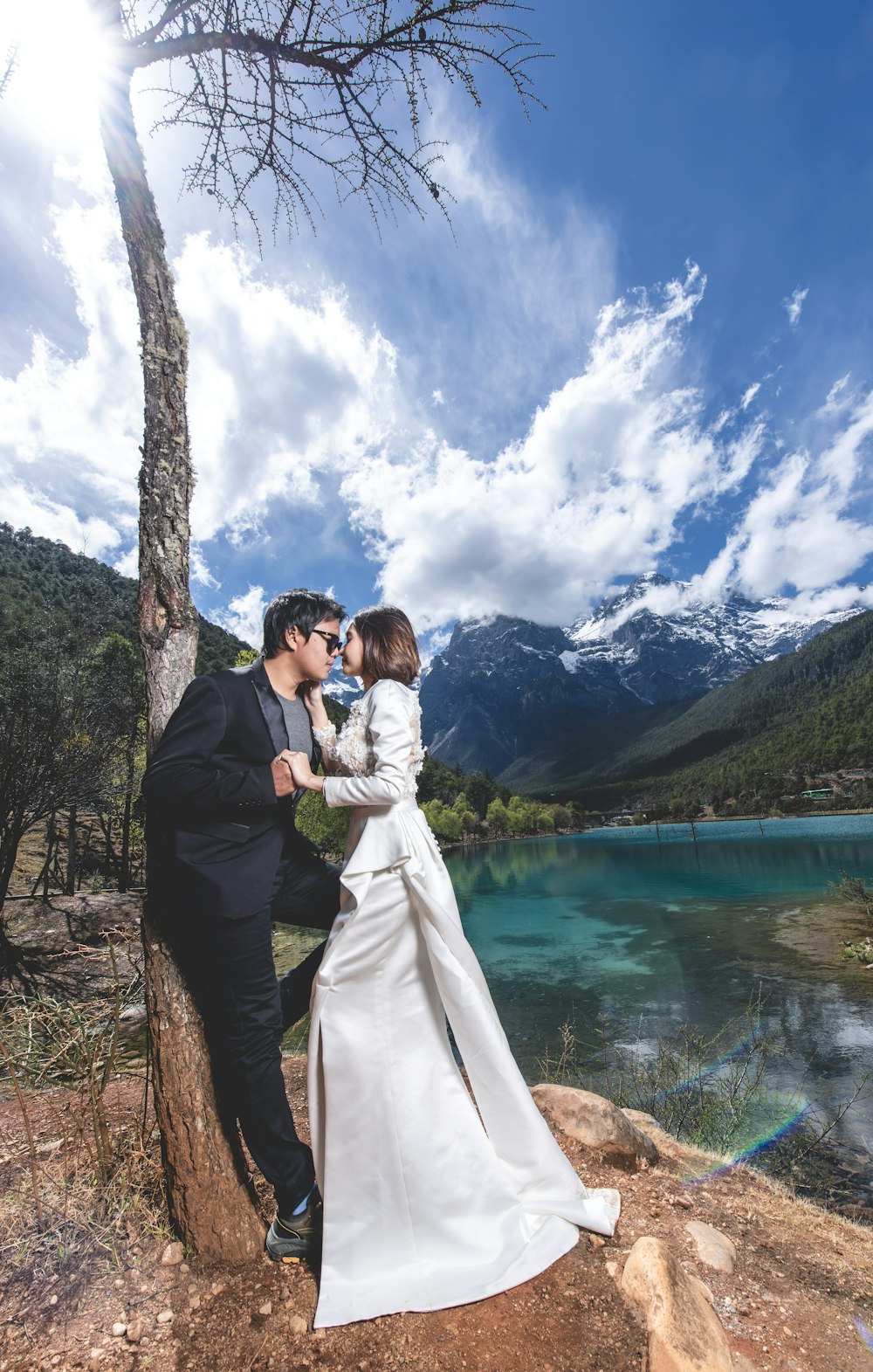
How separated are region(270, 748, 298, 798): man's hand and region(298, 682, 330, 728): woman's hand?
38 cm

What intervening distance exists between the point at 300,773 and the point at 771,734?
14884 cm

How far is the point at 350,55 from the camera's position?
2.82m

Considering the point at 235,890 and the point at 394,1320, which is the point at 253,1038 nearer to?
the point at 235,890

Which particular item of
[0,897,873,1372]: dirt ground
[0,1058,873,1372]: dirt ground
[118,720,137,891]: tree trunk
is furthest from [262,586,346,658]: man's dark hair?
[118,720,137,891]: tree trunk

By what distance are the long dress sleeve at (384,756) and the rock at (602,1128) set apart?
246 centimetres

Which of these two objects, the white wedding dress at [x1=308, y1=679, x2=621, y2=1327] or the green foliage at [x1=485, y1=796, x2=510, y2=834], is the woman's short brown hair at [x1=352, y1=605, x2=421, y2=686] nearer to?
the white wedding dress at [x1=308, y1=679, x2=621, y2=1327]

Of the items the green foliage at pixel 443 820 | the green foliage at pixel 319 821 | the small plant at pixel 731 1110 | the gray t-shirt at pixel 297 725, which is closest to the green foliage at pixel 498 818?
the green foliage at pixel 443 820

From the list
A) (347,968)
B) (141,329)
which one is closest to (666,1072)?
(347,968)

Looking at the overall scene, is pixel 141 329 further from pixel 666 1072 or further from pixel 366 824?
pixel 666 1072

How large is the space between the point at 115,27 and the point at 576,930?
27.5 meters

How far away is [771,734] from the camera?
129125 millimetres

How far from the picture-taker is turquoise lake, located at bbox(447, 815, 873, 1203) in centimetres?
1070

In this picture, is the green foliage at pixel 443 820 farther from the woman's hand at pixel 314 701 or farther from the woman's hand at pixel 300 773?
the woman's hand at pixel 300 773

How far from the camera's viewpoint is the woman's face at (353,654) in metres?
2.53
